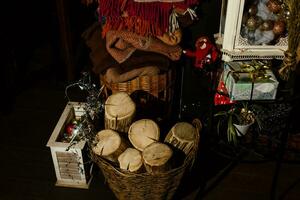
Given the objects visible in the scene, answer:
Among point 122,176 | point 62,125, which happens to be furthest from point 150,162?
point 62,125

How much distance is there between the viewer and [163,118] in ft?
7.65

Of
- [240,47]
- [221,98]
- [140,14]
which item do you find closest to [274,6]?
[240,47]

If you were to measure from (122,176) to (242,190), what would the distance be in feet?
2.20

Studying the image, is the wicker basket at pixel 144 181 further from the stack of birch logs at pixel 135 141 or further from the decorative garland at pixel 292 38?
the decorative garland at pixel 292 38

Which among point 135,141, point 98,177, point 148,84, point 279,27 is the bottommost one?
point 98,177

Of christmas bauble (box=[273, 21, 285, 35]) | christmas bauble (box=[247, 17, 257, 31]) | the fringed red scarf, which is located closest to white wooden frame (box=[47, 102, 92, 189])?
the fringed red scarf

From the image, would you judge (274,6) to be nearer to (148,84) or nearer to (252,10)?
(252,10)

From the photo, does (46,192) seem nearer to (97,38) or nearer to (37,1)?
(97,38)

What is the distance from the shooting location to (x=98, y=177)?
2.14 m

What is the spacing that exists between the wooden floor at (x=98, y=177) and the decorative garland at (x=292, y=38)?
517 millimetres

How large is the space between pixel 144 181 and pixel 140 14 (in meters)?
0.83

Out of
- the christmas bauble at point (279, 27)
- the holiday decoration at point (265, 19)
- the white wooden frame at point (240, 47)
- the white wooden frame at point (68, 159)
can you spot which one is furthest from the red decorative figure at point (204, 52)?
the white wooden frame at point (68, 159)

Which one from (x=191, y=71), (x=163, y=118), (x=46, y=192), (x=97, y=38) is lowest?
(x=46, y=192)

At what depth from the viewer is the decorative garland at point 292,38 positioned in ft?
5.72
